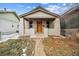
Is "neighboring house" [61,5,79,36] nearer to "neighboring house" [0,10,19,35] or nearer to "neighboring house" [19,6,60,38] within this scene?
"neighboring house" [19,6,60,38]

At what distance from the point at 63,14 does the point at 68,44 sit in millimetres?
482

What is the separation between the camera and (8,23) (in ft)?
7.73

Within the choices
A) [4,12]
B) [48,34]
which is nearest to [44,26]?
[48,34]

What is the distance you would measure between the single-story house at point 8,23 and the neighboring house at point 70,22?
A: 0.74 meters

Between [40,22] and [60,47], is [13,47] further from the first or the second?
[60,47]

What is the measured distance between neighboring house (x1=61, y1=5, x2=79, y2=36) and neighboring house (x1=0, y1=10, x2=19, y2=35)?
0.74 m

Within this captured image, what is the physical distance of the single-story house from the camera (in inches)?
92.1

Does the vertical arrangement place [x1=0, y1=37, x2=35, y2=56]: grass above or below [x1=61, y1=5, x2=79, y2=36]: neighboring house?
below

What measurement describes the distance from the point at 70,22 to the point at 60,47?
1.40 ft

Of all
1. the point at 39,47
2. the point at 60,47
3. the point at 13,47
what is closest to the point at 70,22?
the point at 60,47

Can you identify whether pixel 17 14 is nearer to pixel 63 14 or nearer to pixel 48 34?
Answer: pixel 48 34

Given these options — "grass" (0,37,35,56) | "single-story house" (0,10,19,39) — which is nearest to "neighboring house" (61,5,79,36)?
Answer: "grass" (0,37,35,56)

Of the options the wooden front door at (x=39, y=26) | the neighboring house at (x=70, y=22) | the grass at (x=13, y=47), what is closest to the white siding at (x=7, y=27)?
the grass at (x=13, y=47)

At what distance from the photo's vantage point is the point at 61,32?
2.37 metres
